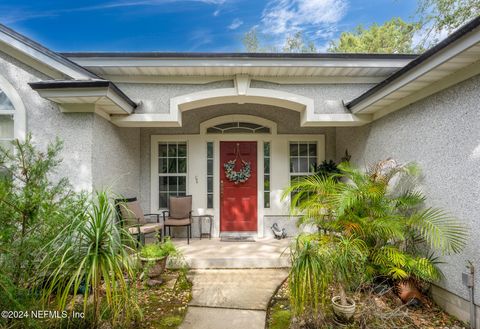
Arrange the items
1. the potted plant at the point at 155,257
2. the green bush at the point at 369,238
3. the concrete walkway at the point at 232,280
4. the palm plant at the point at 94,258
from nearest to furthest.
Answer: the palm plant at the point at 94,258 < the green bush at the point at 369,238 < the concrete walkway at the point at 232,280 < the potted plant at the point at 155,257

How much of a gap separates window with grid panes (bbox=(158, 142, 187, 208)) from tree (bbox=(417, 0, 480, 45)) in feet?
30.6

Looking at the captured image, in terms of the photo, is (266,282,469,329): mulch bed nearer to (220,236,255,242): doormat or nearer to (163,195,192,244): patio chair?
(220,236,255,242): doormat

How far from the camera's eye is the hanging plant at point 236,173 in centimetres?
652

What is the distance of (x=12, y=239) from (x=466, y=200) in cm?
519

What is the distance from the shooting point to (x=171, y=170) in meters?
6.62

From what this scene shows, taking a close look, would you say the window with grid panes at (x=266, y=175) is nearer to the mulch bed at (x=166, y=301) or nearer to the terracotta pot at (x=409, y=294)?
the mulch bed at (x=166, y=301)

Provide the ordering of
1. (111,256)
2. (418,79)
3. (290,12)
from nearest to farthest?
(111,256), (418,79), (290,12)

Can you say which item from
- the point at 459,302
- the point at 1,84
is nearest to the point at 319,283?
the point at 459,302

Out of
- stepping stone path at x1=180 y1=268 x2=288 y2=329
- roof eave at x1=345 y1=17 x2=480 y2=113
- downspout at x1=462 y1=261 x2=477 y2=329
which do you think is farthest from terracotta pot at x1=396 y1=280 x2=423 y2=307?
roof eave at x1=345 y1=17 x2=480 y2=113

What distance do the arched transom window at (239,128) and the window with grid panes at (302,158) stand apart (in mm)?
933

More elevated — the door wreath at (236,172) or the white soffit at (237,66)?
the white soffit at (237,66)

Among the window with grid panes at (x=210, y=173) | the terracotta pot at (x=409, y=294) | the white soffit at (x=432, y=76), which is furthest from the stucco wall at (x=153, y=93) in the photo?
the terracotta pot at (x=409, y=294)

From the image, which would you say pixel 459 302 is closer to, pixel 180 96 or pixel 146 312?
pixel 146 312

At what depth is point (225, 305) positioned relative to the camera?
338 cm
